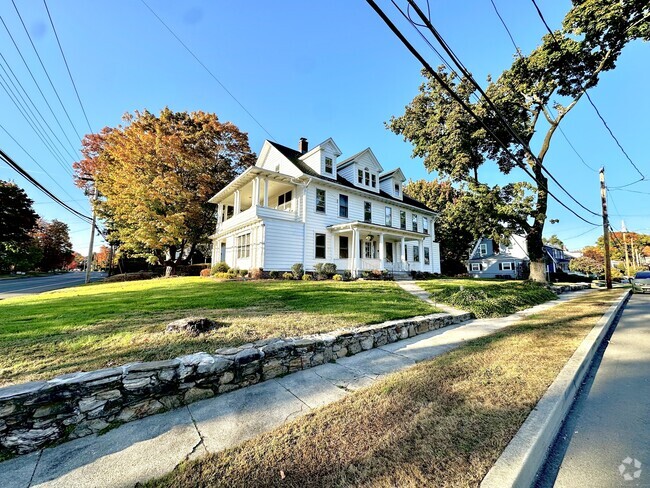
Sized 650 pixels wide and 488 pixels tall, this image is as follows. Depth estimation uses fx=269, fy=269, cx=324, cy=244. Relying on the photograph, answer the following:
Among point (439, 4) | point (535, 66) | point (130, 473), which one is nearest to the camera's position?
point (130, 473)

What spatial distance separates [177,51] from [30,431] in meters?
8.34

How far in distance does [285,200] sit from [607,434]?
54.5ft

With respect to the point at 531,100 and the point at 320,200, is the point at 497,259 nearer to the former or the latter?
the point at 531,100

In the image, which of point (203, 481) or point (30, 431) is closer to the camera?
point (203, 481)

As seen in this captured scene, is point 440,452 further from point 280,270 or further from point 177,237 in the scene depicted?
point 177,237

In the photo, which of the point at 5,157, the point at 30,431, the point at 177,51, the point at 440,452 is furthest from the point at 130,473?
the point at 5,157

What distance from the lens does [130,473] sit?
201 cm

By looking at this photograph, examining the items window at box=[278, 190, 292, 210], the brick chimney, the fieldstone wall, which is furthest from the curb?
the brick chimney

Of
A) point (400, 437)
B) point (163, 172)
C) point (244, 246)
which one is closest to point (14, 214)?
point (163, 172)

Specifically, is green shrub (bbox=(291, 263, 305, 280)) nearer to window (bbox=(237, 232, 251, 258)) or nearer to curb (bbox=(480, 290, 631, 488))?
window (bbox=(237, 232, 251, 258))

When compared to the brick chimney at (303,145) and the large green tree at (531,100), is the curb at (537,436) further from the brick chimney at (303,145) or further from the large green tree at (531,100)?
the brick chimney at (303,145)

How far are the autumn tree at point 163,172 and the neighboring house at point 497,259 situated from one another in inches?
1170

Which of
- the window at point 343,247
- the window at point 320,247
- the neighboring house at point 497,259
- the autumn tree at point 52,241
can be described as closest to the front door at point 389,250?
the window at point 343,247

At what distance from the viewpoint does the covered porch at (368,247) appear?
54.5 feet
